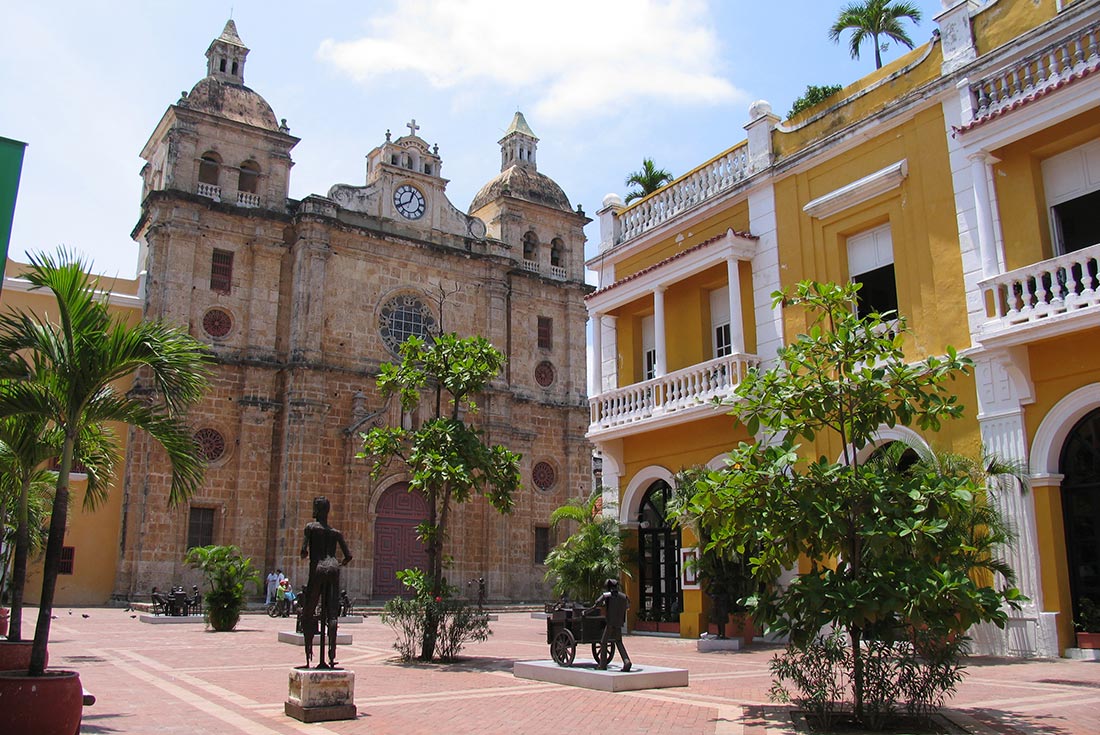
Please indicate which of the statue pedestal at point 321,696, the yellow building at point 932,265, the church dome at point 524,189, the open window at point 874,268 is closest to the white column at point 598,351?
the yellow building at point 932,265

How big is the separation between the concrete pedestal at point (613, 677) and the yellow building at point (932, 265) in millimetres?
4878

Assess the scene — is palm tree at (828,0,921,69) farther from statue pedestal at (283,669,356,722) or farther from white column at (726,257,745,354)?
statue pedestal at (283,669,356,722)

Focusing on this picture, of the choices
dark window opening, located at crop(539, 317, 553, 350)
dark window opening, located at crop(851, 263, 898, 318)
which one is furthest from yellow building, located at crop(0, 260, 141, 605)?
dark window opening, located at crop(851, 263, 898, 318)

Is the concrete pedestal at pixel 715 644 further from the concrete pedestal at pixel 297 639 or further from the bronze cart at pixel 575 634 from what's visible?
the concrete pedestal at pixel 297 639

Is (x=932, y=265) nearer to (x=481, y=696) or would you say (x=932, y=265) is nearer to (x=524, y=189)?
(x=481, y=696)

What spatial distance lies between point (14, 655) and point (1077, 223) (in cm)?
1354

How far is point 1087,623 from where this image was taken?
11484 mm

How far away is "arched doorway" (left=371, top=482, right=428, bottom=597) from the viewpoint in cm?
3008

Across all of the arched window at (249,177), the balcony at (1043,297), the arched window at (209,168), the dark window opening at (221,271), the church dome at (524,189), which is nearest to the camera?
the balcony at (1043,297)

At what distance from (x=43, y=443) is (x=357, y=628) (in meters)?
12.2

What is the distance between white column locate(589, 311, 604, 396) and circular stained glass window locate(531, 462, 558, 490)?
15159 mm

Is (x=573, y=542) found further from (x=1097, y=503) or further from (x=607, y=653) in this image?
(x=1097, y=503)

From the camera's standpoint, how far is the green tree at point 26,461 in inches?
306

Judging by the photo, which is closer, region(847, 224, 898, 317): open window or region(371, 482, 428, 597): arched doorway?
region(847, 224, 898, 317): open window
